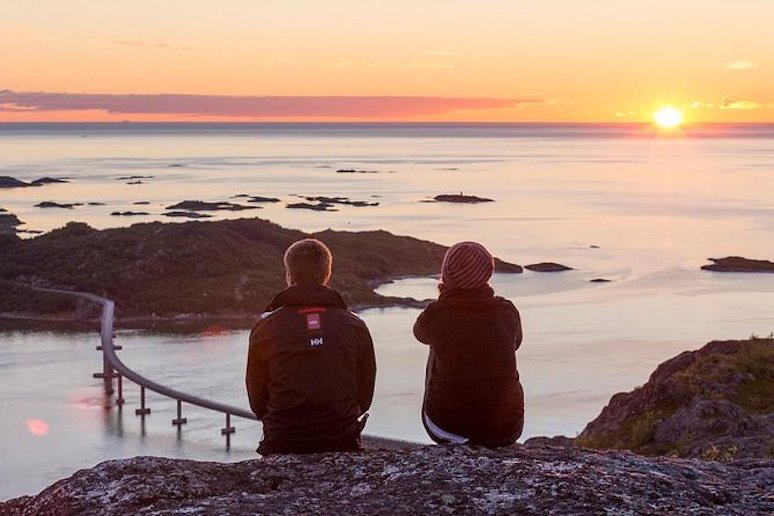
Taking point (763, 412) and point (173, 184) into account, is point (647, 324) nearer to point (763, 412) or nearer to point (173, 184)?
point (763, 412)

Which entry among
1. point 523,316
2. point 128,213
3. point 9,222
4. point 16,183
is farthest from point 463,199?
point 523,316

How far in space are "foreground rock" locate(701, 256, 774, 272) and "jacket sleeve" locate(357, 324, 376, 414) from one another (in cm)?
6987

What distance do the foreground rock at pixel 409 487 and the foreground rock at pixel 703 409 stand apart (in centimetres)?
617

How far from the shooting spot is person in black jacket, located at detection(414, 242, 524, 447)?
6941 millimetres

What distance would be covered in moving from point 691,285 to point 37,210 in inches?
2970

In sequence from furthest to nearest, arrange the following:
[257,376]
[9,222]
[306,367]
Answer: [9,222] < [257,376] < [306,367]

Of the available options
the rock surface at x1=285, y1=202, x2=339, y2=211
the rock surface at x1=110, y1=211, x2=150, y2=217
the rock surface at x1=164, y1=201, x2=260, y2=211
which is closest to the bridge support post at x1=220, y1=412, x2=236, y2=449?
the rock surface at x1=110, y1=211, x2=150, y2=217

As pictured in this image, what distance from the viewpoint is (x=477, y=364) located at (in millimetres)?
7012

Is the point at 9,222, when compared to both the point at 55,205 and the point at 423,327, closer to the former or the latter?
the point at 55,205

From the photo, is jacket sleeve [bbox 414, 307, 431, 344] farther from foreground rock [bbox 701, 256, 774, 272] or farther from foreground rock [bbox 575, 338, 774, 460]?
foreground rock [bbox 701, 256, 774, 272]

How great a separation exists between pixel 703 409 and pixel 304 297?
976cm

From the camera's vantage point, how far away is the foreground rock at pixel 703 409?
43.8 feet

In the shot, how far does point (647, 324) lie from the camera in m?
54.3

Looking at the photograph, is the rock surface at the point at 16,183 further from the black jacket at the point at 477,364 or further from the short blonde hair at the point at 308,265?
the black jacket at the point at 477,364
